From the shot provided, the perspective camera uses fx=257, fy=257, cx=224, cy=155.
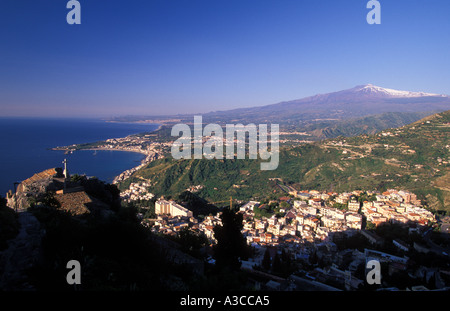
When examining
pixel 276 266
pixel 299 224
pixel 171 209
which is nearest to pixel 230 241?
pixel 276 266

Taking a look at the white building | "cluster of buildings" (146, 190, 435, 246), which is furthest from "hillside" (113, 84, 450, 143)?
the white building

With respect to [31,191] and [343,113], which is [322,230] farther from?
[343,113]

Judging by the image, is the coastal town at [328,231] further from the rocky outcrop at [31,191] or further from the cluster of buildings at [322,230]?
the rocky outcrop at [31,191]

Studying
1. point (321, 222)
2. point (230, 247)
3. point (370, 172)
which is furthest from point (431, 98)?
point (230, 247)

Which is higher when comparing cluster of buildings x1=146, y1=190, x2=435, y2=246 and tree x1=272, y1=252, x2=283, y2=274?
tree x1=272, y1=252, x2=283, y2=274

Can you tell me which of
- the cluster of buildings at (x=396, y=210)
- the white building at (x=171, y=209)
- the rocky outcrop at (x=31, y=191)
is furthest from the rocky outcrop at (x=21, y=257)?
the cluster of buildings at (x=396, y=210)

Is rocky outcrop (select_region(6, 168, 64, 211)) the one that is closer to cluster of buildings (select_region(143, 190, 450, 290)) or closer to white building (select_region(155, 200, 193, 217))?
cluster of buildings (select_region(143, 190, 450, 290))
